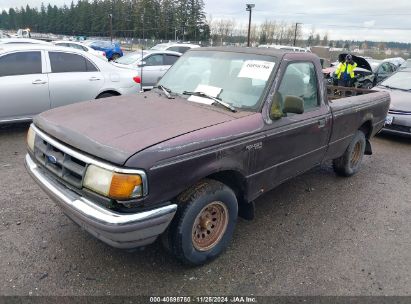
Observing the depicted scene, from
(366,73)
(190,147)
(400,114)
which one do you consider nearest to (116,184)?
(190,147)

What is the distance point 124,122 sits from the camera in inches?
119

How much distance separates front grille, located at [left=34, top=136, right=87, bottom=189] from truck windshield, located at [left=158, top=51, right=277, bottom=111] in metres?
1.39

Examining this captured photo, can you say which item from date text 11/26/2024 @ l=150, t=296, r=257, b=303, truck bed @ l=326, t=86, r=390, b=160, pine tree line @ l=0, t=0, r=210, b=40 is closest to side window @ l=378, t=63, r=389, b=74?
truck bed @ l=326, t=86, r=390, b=160

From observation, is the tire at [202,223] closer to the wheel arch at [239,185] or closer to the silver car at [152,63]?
the wheel arch at [239,185]

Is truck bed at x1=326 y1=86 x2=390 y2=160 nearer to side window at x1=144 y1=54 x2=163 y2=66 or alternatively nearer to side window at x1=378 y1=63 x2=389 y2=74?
side window at x1=144 y1=54 x2=163 y2=66

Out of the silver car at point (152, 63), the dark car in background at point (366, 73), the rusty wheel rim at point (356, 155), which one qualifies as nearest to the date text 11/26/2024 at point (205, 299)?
the rusty wheel rim at point (356, 155)

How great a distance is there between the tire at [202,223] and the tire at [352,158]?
269 cm

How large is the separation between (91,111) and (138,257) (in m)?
1.43

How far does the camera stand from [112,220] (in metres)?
2.46

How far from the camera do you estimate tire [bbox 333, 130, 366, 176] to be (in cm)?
525

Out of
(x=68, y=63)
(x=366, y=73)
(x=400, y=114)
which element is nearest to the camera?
(x=68, y=63)

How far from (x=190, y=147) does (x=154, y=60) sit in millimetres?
10143

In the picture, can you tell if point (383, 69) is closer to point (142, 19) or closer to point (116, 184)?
point (116, 184)

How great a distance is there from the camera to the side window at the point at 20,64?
20.7 ft
